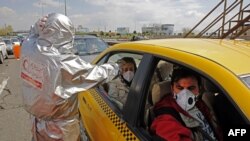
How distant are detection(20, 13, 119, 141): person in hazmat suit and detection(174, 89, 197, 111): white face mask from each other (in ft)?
2.95

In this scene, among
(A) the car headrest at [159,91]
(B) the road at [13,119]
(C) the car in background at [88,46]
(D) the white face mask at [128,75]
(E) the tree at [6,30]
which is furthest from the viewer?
(E) the tree at [6,30]

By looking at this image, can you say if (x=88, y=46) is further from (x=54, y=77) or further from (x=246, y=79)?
(x=246, y=79)

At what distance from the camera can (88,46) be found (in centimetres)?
927

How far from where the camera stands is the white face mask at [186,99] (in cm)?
194

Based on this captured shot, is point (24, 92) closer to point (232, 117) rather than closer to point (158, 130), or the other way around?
point (158, 130)

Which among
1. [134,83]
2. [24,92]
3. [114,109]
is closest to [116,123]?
[114,109]

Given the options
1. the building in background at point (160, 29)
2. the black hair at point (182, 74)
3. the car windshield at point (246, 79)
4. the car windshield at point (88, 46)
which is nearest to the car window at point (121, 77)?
the black hair at point (182, 74)

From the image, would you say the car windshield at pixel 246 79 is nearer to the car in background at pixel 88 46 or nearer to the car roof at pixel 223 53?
the car roof at pixel 223 53

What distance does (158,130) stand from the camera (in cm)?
188

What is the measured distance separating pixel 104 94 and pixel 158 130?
46.5 inches

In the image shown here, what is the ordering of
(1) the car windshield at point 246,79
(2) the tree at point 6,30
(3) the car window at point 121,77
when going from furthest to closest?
(2) the tree at point 6,30, (3) the car window at point 121,77, (1) the car windshield at point 246,79

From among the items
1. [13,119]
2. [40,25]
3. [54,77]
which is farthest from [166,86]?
[13,119]

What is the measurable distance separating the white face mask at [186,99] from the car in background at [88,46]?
685 cm

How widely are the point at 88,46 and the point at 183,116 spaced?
24.9ft
